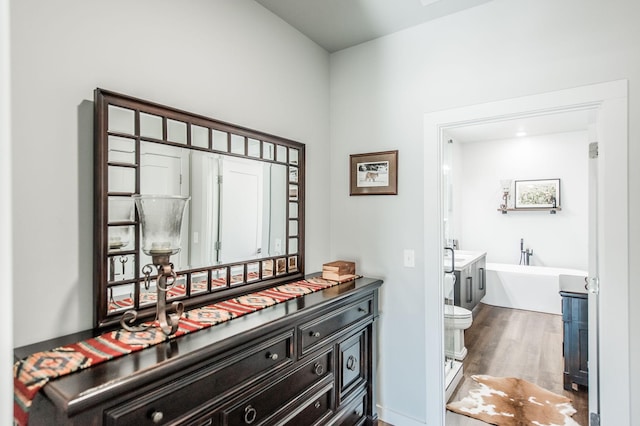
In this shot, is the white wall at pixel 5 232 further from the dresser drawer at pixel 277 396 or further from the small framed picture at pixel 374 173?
the small framed picture at pixel 374 173

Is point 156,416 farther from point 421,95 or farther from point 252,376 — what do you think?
point 421,95

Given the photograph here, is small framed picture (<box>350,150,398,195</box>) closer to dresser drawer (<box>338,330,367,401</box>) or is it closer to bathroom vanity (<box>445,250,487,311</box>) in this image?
dresser drawer (<box>338,330,367,401</box>)

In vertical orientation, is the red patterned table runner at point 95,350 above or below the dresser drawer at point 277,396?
above

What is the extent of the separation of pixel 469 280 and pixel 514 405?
187 cm

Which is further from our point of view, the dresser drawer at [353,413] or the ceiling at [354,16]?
the ceiling at [354,16]

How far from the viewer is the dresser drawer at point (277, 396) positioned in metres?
1.30

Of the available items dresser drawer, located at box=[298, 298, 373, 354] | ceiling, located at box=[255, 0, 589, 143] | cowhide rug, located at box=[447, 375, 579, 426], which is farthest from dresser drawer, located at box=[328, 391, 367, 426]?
ceiling, located at box=[255, 0, 589, 143]

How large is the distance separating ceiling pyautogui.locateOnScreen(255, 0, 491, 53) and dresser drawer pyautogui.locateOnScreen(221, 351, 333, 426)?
6.65 ft

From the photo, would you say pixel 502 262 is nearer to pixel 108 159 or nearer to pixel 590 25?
pixel 590 25

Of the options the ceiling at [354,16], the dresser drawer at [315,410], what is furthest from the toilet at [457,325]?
the ceiling at [354,16]

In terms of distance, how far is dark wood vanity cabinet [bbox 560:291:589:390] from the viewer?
2645 millimetres

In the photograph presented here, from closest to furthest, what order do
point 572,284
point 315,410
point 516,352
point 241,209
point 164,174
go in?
1. point 164,174
2. point 315,410
3. point 241,209
4. point 572,284
5. point 516,352

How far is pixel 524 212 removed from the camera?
543 cm

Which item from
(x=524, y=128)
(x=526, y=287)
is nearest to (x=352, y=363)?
(x=526, y=287)
